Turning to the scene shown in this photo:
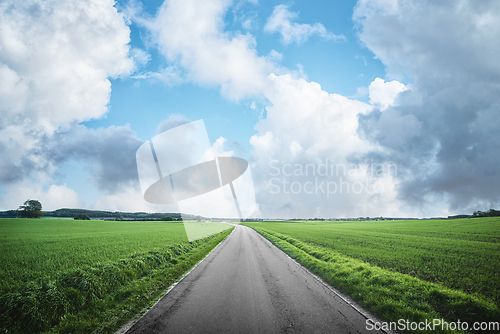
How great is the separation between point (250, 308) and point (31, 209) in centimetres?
13441

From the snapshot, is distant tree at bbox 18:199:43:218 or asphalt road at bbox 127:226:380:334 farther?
distant tree at bbox 18:199:43:218

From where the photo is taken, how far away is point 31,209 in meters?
93.5

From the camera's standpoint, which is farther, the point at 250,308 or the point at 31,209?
the point at 31,209

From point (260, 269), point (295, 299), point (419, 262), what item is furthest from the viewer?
point (419, 262)

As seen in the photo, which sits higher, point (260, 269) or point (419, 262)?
point (260, 269)

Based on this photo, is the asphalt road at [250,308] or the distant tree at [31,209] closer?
the asphalt road at [250,308]

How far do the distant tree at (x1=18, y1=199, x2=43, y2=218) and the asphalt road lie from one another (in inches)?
5104

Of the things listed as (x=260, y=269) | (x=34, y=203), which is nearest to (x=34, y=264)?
(x=260, y=269)

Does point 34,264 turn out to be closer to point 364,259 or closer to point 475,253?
point 364,259

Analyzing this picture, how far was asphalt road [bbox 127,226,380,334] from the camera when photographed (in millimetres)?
4879

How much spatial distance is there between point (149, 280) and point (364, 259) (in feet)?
46.4

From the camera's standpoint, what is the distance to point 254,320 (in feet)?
17.1

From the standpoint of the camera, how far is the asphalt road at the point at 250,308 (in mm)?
4879

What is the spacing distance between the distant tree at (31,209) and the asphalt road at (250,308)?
130m
